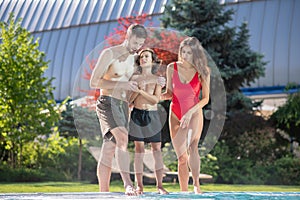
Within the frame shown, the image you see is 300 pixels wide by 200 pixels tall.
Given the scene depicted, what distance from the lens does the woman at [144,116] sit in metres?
5.39

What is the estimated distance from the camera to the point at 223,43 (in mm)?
13367

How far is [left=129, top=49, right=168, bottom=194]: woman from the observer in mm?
5395

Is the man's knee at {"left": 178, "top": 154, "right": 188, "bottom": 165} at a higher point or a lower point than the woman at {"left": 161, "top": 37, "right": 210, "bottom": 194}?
lower

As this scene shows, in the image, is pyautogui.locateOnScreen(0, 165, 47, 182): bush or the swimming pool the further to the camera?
pyautogui.locateOnScreen(0, 165, 47, 182): bush

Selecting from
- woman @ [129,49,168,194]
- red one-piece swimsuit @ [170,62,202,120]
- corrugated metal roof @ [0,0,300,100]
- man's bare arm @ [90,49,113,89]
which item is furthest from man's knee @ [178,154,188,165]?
corrugated metal roof @ [0,0,300,100]

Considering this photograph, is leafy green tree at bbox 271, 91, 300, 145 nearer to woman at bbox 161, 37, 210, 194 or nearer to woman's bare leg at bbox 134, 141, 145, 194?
woman at bbox 161, 37, 210, 194

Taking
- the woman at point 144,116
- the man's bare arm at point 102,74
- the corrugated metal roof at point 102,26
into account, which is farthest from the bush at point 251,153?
the man's bare arm at point 102,74

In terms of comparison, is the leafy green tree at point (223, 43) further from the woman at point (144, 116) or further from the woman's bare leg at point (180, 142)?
the woman at point (144, 116)

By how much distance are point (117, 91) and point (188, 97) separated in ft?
2.33

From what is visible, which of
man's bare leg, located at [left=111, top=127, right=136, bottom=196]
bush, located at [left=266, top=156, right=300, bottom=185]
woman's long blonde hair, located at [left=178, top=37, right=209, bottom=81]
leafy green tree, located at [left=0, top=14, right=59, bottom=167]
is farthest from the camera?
leafy green tree, located at [left=0, top=14, right=59, bottom=167]

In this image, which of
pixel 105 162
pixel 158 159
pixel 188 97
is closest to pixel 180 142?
pixel 158 159

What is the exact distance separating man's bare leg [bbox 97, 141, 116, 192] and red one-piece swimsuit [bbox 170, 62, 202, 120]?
71 centimetres

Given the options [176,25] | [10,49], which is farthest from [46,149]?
[176,25]

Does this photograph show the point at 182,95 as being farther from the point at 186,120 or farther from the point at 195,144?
the point at 195,144
